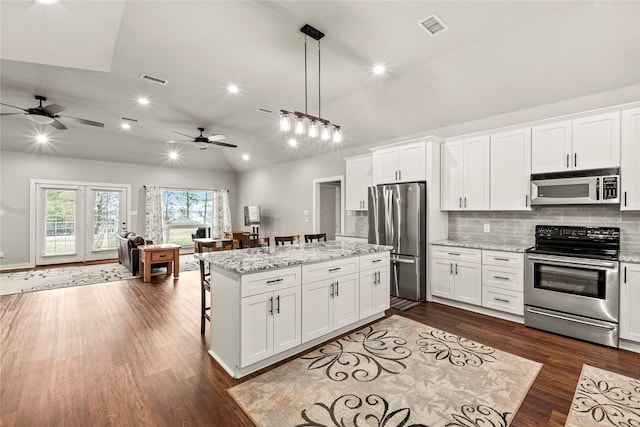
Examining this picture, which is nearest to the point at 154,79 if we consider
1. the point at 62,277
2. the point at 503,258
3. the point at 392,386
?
the point at 62,277

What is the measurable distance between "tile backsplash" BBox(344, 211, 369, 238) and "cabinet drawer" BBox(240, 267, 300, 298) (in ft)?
11.4

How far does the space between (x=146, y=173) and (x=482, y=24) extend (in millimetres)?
9098

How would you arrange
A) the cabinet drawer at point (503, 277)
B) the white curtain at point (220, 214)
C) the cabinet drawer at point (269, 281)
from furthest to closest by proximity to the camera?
the white curtain at point (220, 214), the cabinet drawer at point (503, 277), the cabinet drawer at point (269, 281)

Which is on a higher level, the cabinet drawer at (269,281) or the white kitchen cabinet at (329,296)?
the cabinet drawer at (269,281)

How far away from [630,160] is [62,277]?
931cm

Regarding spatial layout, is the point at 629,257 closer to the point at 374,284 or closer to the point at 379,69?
the point at 374,284

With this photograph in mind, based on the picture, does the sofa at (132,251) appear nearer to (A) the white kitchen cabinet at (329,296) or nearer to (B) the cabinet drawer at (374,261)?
(A) the white kitchen cabinet at (329,296)

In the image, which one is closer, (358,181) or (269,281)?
(269,281)

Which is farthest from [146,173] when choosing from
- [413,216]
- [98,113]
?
[413,216]

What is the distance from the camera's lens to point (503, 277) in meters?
3.71

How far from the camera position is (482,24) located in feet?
9.77

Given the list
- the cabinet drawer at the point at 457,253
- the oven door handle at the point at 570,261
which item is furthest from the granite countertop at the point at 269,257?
the oven door handle at the point at 570,261

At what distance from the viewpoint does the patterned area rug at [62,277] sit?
17.5 ft

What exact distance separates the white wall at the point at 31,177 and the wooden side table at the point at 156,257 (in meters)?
3.19
